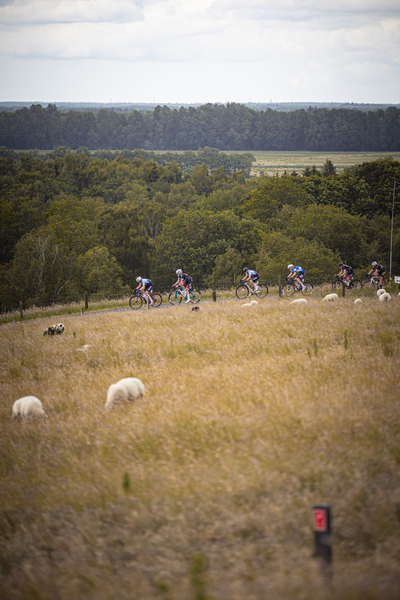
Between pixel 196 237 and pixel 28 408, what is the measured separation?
46152mm

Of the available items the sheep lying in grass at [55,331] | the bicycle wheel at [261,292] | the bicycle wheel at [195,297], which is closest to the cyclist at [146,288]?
the bicycle wheel at [195,297]

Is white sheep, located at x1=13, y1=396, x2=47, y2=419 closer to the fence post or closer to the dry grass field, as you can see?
the dry grass field

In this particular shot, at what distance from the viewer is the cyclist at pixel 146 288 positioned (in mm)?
24266

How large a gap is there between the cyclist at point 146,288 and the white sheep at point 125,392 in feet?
46.2

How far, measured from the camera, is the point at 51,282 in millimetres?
45156

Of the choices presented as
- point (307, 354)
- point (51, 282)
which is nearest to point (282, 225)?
point (51, 282)

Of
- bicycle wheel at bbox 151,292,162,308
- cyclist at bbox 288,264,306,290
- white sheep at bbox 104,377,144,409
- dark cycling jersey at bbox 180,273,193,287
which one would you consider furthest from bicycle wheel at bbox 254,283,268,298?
white sheep at bbox 104,377,144,409

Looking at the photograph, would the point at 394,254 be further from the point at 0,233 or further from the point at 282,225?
the point at 0,233

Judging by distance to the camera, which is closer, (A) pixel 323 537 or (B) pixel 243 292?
(A) pixel 323 537

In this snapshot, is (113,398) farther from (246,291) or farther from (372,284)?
(372,284)

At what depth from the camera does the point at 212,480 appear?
19.8ft

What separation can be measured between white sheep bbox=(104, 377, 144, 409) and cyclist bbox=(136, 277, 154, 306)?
14.1 meters

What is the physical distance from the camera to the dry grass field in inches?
179

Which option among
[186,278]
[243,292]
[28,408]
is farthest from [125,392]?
[243,292]
